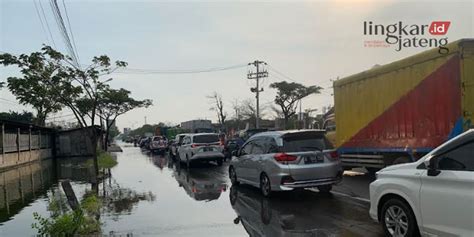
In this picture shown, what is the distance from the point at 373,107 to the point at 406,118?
1631 mm

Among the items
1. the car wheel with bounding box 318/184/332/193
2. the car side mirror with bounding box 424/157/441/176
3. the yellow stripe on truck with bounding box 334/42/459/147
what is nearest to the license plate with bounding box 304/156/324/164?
the car wheel with bounding box 318/184/332/193

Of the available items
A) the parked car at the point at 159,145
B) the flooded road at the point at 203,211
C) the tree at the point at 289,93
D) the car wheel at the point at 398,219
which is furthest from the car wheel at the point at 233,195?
the tree at the point at 289,93

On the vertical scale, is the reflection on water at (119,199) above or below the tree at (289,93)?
below

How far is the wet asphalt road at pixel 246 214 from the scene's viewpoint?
25.3ft

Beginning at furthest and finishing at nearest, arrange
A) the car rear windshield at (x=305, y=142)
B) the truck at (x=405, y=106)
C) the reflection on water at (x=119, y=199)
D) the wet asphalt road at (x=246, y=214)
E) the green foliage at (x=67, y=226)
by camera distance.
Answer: the car rear windshield at (x=305, y=142) < the reflection on water at (x=119, y=199) < the truck at (x=405, y=106) < the wet asphalt road at (x=246, y=214) < the green foliage at (x=67, y=226)

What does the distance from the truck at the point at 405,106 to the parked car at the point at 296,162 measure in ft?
7.77

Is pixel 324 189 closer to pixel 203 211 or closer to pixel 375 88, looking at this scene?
pixel 203 211

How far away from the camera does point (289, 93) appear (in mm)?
67500

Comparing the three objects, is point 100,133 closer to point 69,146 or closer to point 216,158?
point 69,146

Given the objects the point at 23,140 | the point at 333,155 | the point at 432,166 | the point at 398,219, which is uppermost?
the point at 23,140

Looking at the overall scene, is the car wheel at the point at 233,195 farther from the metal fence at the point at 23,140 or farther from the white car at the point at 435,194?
the metal fence at the point at 23,140

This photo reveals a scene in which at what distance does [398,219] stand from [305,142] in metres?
4.50

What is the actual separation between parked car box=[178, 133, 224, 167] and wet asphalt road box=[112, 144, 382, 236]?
7586mm

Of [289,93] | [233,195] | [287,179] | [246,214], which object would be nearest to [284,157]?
[287,179]
